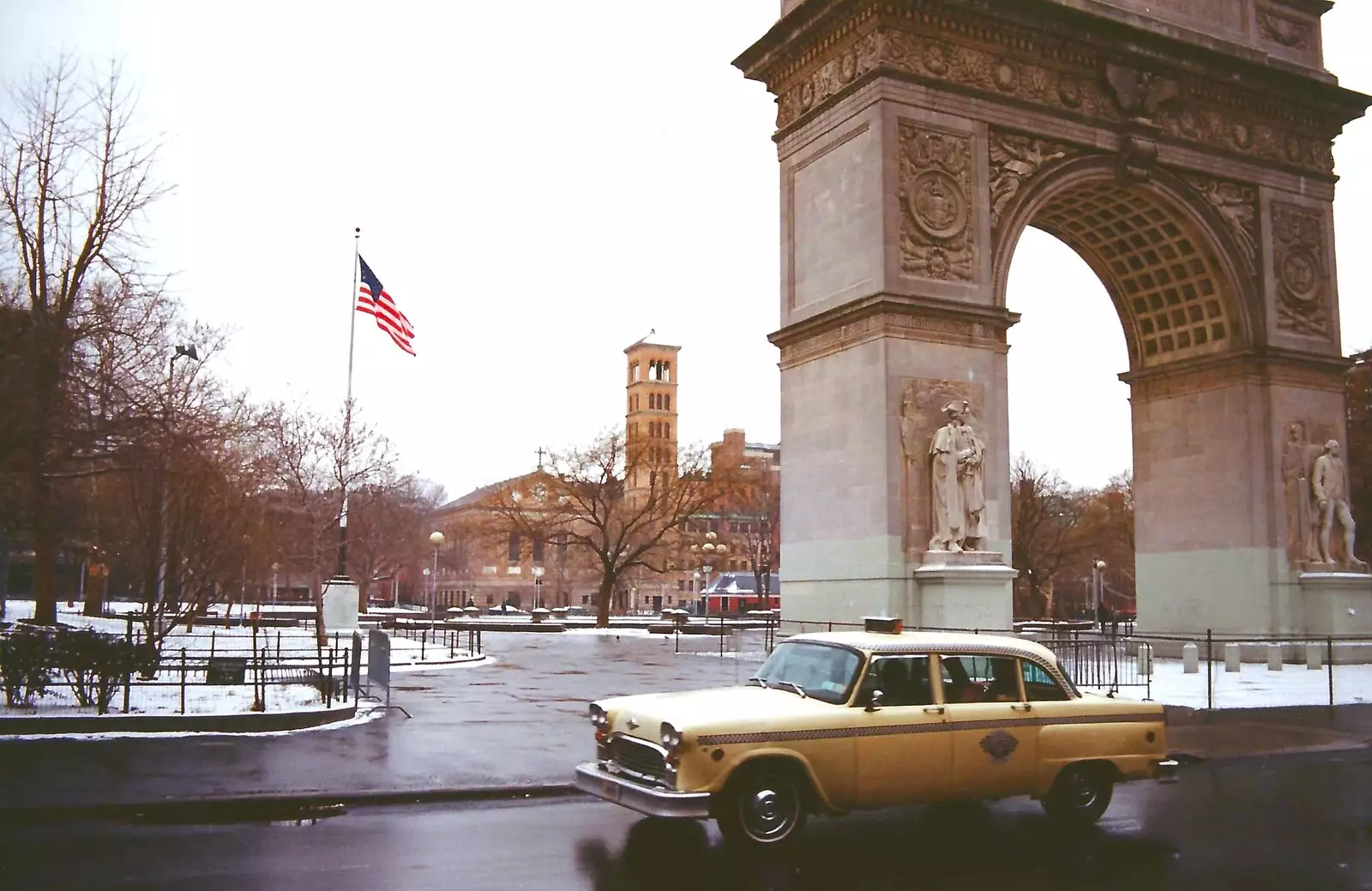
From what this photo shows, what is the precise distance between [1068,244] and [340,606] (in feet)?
82.7

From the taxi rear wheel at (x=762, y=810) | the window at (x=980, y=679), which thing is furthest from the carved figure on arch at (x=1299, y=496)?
the taxi rear wheel at (x=762, y=810)

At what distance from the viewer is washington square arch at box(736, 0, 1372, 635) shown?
2573 cm

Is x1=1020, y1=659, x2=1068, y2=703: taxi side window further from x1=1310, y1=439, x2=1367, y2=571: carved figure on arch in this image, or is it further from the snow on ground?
x1=1310, y1=439, x2=1367, y2=571: carved figure on arch

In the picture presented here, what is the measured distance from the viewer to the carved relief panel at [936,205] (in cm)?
2650

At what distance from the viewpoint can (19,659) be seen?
51.0 ft

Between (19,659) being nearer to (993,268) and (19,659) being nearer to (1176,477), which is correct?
(993,268)

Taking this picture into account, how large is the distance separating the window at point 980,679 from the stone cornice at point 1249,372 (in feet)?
78.2

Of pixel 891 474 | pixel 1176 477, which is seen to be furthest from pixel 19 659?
pixel 1176 477

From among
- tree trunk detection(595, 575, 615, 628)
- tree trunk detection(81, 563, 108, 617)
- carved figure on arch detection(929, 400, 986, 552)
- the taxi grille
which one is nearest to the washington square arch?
carved figure on arch detection(929, 400, 986, 552)

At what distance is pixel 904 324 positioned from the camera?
25859 millimetres

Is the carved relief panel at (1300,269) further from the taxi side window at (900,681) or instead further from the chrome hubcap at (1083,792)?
the taxi side window at (900,681)

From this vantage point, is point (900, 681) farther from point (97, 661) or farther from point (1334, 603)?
point (1334, 603)

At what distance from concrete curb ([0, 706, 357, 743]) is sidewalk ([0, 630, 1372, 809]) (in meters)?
0.51

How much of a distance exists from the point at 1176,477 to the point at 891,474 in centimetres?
1182
